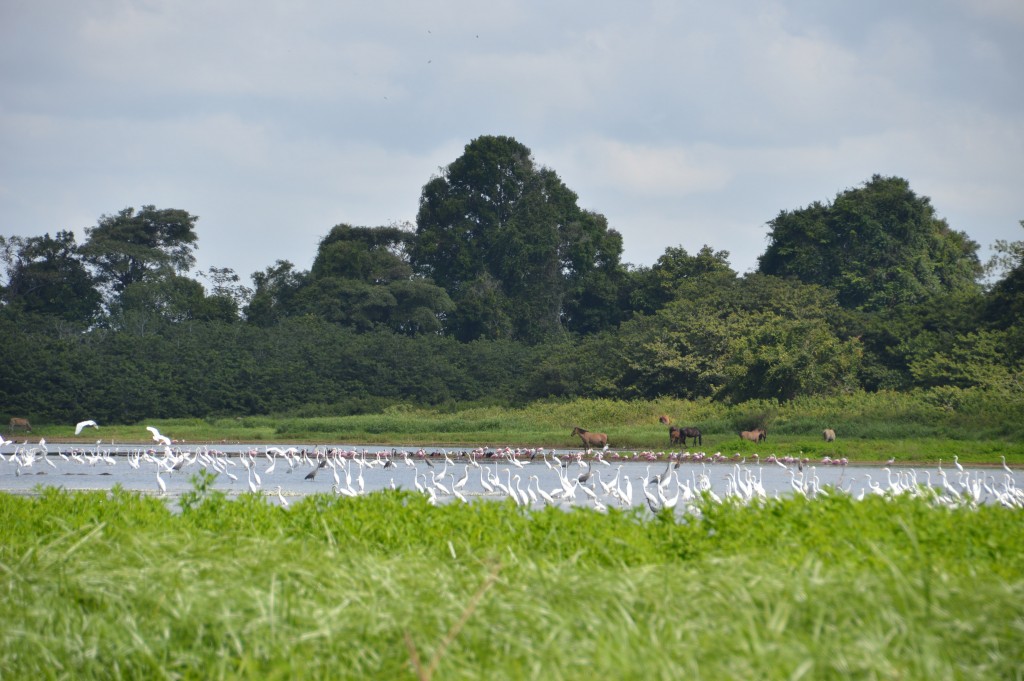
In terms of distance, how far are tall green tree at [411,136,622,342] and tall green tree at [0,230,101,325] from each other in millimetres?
16956

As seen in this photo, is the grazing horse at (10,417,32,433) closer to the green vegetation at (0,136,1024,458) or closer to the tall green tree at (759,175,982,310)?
the green vegetation at (0,136,1024,458)

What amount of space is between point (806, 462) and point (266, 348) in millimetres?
31761

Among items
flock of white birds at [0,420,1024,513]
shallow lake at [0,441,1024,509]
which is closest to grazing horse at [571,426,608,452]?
flock of white birds at [0,420,1024,513]

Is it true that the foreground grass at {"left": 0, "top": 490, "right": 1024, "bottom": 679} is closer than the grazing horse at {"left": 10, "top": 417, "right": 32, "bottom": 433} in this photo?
Yes

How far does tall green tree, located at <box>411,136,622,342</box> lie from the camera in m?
62.0

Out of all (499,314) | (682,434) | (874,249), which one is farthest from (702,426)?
(499,314)

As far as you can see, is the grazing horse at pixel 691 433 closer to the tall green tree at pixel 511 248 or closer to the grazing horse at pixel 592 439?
the grazing horse at pixel 592 439

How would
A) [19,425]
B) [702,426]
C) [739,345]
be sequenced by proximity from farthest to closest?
[19,425], [739,345], [702,426]

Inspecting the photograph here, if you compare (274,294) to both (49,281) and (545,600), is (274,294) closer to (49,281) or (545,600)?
(49,281)

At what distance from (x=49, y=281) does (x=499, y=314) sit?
21.9 meters

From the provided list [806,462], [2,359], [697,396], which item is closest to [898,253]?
[697,396]

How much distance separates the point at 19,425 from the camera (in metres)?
46.4

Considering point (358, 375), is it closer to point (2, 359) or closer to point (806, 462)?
point (2, 359)

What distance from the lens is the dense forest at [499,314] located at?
140 ft
